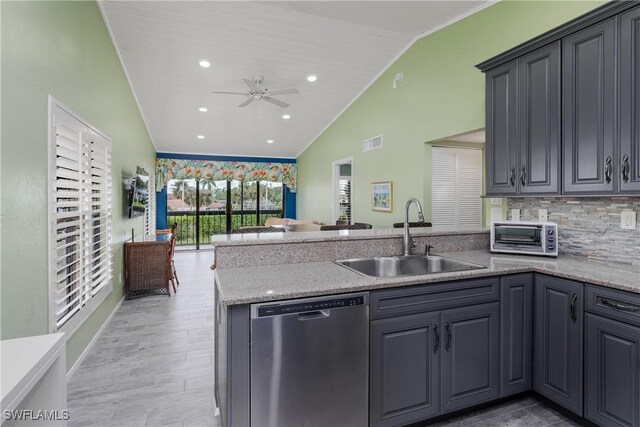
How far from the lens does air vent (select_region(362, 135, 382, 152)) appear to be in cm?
539

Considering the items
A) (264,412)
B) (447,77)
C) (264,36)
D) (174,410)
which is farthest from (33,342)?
(447,77)

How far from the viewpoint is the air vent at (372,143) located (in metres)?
5.39

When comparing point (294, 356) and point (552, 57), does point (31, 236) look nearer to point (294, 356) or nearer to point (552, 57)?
point (294, 356)

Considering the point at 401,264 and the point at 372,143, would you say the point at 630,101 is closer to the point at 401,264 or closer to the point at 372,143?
the point at 401,264

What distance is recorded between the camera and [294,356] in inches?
60.8

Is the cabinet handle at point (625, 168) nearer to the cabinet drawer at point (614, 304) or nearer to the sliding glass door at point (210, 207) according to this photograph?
the cabinet drawer at point (614, 304)

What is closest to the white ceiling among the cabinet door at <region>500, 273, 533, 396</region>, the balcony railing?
the cabinet door at <region>500, 273, 533, 396</region>

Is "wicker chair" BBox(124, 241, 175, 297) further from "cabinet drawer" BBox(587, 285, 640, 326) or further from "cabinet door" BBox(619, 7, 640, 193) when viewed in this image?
"cabinet door" BBox(619, 7, 640, 193)

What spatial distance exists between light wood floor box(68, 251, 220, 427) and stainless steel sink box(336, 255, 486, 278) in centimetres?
135

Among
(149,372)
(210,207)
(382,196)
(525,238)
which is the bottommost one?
(149,372)

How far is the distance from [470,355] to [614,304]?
2.60ft

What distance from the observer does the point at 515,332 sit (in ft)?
6.86

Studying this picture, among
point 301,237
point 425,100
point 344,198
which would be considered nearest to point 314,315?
point 301,237
